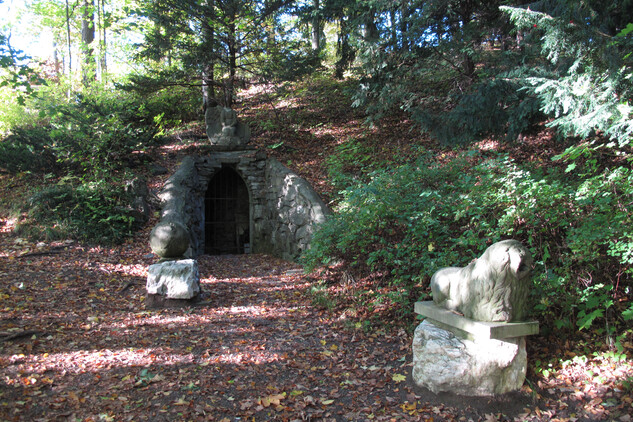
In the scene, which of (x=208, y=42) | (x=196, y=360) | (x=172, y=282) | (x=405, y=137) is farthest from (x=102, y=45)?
(x=196, y=360)

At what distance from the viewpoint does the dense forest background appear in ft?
11.8

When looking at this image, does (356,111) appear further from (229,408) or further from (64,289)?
(229,408)

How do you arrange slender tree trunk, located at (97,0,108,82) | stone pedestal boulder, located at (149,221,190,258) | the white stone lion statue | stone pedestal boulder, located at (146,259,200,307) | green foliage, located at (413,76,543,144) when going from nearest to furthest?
the white stone lion statue < stone pedestal boulder, located at (146,259,200,307) < stone pedestal boulder, located at (149,221,190,258) < green foliage, located at (413,76,543,144) < slender tree trunk, located at (97,0,108,82)

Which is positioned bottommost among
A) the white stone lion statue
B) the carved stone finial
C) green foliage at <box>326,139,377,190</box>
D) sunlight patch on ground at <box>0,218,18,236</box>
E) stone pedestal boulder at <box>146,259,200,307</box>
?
stone pedestal boulder at <box>146,259,200,307</box>

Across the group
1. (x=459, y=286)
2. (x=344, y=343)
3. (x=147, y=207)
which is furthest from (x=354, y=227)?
(x=147, y=207)

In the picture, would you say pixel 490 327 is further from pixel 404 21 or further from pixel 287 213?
pixel 404 21

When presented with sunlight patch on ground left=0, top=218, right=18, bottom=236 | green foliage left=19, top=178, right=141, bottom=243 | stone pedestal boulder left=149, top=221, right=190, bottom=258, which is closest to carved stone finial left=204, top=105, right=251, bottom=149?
green foliage left=19, top=178, right=141, bottom=243

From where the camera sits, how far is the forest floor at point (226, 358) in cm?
300

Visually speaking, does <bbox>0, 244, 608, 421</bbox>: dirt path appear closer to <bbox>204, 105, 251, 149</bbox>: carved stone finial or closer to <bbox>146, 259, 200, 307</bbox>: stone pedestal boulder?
<bbox>146, 259, 200, 307</bbox>: stone pedestal boulder

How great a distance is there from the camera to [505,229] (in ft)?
12.3

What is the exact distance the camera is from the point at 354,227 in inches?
206

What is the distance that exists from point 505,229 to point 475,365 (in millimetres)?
1400

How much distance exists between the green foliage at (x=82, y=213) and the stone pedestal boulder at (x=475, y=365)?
6.61 m

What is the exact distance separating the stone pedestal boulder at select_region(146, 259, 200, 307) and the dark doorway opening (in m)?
5.53
